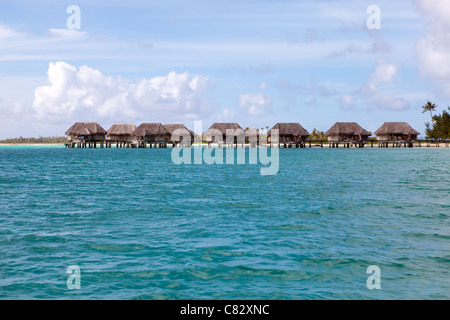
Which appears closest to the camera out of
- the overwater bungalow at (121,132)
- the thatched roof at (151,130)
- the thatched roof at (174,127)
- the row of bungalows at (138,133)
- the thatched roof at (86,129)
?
the thatched roof at (151,130)

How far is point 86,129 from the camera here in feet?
338

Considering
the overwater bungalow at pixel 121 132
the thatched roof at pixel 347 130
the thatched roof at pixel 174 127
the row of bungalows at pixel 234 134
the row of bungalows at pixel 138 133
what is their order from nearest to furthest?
the thatched roof at pixel 347 130, the row of bungalows at pixel 234 134, the row of bungalows at pixel 138 133, the thatched roof at pixel 174 127, the overwater bungalow at pixel 121 132

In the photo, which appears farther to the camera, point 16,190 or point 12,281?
point 16,190

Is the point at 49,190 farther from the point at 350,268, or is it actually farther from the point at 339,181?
the point at 350,268

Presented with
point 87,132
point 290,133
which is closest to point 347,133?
point 290,133

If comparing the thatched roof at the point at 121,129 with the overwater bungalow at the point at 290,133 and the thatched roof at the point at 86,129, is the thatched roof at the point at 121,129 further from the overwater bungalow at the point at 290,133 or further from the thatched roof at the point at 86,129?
the overwater bungalow at the point at 290,133

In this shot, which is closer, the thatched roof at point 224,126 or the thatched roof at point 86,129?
the thatched roof at point 224,126

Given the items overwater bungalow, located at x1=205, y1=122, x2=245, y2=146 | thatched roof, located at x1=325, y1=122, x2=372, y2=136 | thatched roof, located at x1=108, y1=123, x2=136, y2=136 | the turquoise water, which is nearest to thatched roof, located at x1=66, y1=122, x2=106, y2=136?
thatched roof, located at x1=108, y1=123, x2=136, y2=136

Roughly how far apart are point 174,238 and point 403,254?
6.29m

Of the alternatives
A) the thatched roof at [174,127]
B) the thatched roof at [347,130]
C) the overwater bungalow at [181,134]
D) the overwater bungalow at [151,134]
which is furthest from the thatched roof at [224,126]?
the thatched roof at [347,130]

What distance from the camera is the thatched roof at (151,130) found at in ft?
333

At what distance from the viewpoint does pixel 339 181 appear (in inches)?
1185
